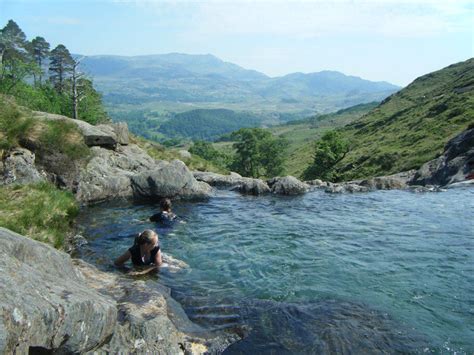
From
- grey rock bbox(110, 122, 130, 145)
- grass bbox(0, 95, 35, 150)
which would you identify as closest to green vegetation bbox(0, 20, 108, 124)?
grey rock bbox(110, 122, 130, 145)

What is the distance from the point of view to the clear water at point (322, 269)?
472 inches

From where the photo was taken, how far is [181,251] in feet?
67.2

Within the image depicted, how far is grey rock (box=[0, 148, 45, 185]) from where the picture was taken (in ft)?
74.7

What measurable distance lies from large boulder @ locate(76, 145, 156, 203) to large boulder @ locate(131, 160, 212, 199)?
3.25ft

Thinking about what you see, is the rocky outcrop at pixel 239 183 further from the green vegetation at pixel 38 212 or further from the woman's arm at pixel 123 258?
the woman's arm at pixel 123 258

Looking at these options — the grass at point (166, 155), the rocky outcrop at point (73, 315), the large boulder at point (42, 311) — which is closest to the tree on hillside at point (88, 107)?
the grass at point (166, 155)

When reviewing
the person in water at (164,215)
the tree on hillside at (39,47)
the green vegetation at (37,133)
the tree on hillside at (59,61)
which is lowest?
the person in water at (164,215)

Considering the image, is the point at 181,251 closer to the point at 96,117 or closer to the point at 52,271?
the point at 52,271

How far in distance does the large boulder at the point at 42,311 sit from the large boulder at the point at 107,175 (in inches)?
831

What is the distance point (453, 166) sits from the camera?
43.4 m

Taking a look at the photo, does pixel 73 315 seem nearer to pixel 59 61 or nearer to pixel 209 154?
pixel 59 61

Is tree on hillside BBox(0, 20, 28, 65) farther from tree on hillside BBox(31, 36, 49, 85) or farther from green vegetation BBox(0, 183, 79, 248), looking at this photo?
green vegetation BBox(0, 183, 79, 248)

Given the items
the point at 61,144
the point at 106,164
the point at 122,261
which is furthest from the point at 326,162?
the point at 122,261

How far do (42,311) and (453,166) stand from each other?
45.3 metres
